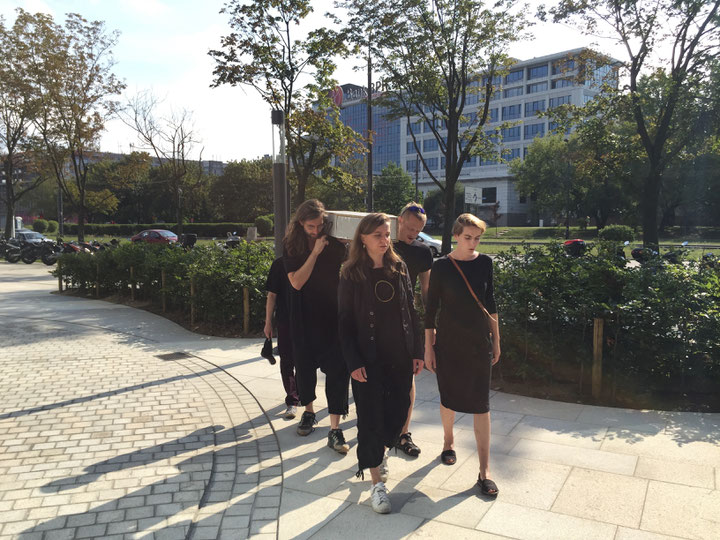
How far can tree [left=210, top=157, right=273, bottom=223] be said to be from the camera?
6147 centimetres

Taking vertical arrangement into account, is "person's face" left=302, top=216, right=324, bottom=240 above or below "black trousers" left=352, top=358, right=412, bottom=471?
above

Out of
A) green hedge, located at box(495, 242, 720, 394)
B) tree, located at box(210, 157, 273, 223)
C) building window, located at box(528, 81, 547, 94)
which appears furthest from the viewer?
building window, located at box(528, 81, 547, 94)

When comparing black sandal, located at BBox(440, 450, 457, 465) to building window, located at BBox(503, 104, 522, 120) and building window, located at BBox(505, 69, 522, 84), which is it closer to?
building window, located at BBox(503, 104, 522, 120)

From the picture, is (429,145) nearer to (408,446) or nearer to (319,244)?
(319,244)

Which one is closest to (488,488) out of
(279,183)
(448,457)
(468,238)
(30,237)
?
(448,457)

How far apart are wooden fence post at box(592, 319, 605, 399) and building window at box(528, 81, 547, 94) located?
93.3 meters

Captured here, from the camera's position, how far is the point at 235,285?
345 inches

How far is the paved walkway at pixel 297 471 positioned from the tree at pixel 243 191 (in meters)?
57.0

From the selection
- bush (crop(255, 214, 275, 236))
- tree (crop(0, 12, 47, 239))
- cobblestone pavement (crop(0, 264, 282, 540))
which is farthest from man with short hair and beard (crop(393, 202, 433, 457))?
bush (crop(255, 214, 275, 236))

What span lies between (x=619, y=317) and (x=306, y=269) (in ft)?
9.88

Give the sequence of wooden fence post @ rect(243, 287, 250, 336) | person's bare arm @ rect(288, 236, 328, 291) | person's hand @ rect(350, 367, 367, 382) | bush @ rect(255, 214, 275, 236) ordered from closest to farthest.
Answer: person's hand @ rect(350, 367, 367, 382) < person's bare arm @ rect(288, 236, 328, 291) < wooden fence post @ rect(243, 287, 250, 336) < bush @ rect(255, 214, 275, 236)

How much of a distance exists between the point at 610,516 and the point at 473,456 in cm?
108

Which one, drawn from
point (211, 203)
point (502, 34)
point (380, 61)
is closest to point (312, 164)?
point (380, 61)

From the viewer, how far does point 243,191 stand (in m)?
62.2
